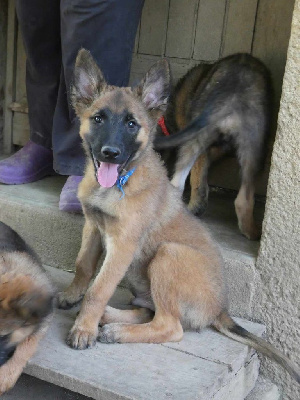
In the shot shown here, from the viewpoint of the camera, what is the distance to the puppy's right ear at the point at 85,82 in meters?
3.06

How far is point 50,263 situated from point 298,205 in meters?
1.63

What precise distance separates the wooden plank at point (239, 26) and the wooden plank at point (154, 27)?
0.50 meters

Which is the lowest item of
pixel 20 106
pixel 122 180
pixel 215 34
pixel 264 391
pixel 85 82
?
pixel 264 391

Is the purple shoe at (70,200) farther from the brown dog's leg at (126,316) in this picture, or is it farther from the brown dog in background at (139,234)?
the brown dog's leg at (126,316)

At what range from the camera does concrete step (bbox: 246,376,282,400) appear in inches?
130

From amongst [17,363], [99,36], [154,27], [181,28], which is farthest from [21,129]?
[17,363]

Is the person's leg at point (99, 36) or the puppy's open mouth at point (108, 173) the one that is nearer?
the puppy's open mouth at point (108, 173)

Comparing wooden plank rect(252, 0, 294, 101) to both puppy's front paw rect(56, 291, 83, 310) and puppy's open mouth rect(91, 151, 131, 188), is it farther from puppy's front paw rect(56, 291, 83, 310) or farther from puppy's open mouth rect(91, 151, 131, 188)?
puppy's front paw rect(56, 291, 83, 310)

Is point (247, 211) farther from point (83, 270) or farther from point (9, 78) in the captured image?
point (9, 78)

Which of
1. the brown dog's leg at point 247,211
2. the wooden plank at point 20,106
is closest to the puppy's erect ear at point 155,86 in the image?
the brown dog's leg at point 247,211

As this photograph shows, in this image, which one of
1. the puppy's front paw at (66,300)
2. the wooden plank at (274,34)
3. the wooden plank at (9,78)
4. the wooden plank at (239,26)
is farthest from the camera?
the wooden plank at (9,78)

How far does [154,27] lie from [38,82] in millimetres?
1023

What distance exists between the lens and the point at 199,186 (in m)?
4.17

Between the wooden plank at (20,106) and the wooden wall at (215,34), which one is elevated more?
the wooden wall at (215,34)
